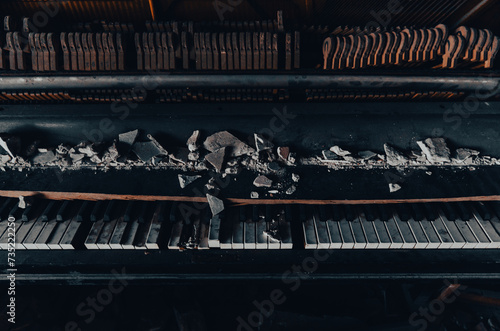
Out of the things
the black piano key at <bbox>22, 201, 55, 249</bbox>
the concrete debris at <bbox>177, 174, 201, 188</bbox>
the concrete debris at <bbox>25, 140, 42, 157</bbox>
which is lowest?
the black piano key at <bbox>22, 201, 55, 249</bbox>

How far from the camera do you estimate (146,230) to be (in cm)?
229

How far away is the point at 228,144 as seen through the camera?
242 centimetres

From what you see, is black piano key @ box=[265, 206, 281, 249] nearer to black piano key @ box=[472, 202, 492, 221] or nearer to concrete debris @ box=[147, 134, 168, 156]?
concrete debris @ box=[147, 134, 168, 156]

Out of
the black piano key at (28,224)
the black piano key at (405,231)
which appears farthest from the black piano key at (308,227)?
the black piano key at (28,224)

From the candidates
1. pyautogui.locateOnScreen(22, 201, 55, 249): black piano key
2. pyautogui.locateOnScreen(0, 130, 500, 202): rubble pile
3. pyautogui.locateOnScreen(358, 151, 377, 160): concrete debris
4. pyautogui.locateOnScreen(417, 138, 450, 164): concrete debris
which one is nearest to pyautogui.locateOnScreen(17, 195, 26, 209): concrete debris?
pyautogui.locateOnScreen(22, 201, 55, 249): black piano key

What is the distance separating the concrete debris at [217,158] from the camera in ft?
7.82

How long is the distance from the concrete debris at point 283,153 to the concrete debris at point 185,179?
65cm

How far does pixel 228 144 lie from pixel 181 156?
0.38 meters

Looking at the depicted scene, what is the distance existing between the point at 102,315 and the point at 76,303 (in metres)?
0.34

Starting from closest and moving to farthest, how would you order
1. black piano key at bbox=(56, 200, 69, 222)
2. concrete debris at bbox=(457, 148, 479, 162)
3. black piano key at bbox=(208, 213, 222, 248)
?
black piano key at bbox=(208, 213, 222, 248) < black piano key at bbox=(56, 200, 69, 222) < concrete debris at bbox=(457, 148, 479, 162)

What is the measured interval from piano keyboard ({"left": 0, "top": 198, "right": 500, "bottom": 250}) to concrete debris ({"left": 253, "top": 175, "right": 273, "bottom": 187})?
182mm

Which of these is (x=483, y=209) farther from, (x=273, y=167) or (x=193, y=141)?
(x=193, y=141)

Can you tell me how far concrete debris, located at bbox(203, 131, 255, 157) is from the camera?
2422 millimetres

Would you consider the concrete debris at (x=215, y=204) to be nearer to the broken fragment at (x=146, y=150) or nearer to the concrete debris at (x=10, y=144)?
the broken fragment at (x=146, y=150)
